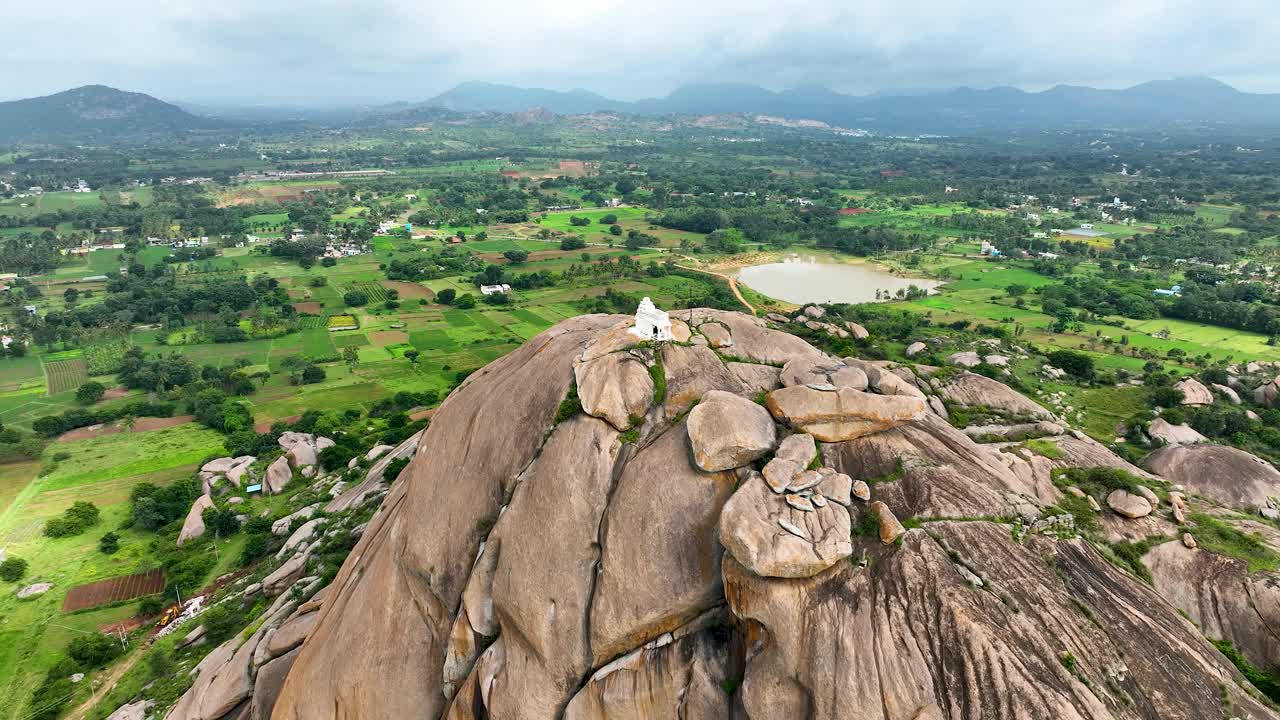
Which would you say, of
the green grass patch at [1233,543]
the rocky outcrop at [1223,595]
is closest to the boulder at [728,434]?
the rocky outcrop at [1223,595]

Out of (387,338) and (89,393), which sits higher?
(89,393)

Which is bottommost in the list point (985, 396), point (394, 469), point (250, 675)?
point (250, 675)

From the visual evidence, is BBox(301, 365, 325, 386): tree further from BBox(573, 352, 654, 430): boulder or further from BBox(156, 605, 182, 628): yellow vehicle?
BBox(573, 352, 654, 430): boulder

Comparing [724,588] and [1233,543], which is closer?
[724,588]

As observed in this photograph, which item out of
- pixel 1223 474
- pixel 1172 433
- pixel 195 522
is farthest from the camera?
pixel 195 522

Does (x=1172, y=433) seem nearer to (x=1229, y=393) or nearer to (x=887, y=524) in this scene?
(x=1229, y=393)

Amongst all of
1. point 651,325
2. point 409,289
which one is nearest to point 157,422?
point 409,289
